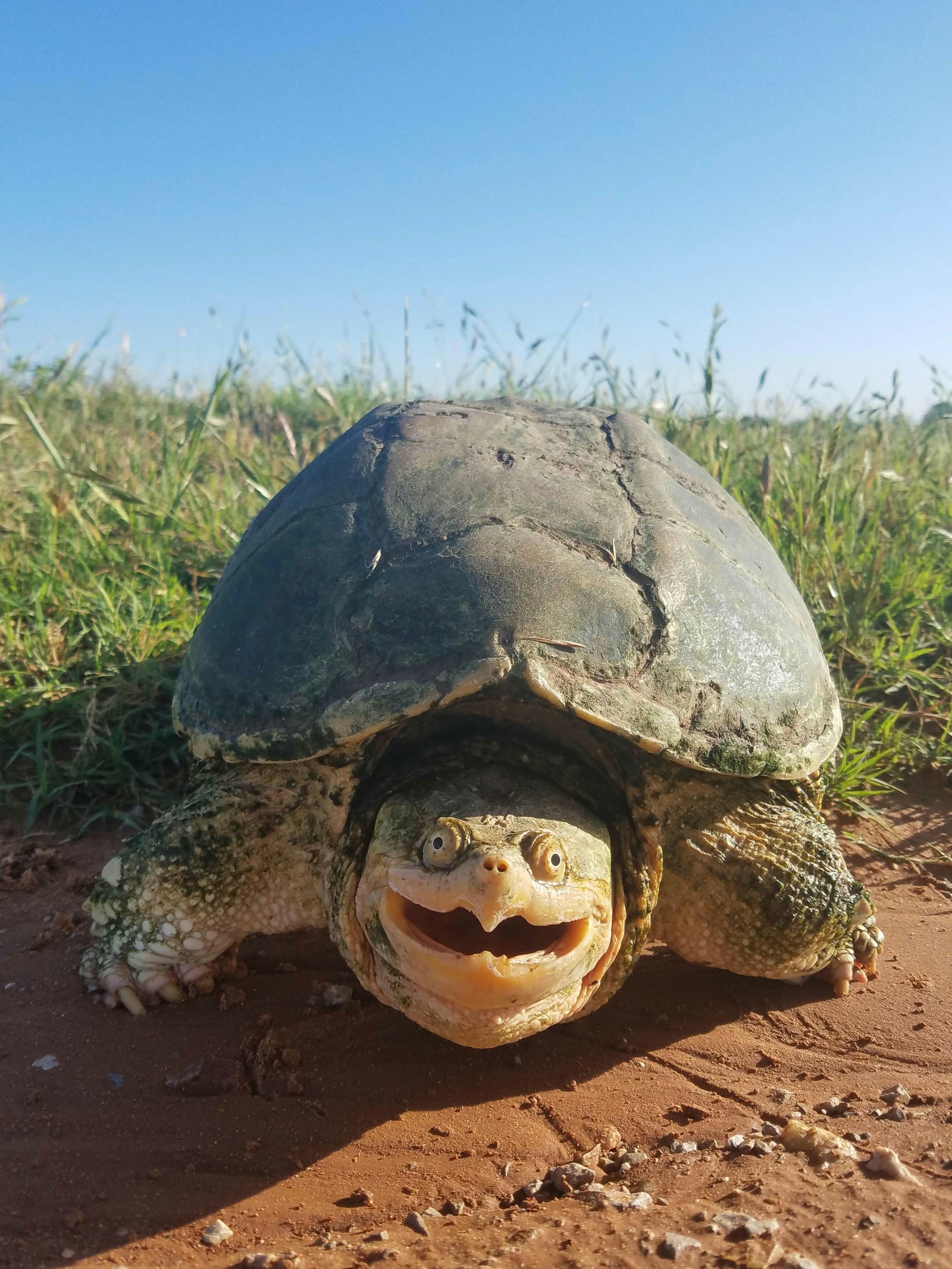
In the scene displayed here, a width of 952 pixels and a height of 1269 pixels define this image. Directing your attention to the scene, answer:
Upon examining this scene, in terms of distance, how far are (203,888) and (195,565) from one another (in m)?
2.44

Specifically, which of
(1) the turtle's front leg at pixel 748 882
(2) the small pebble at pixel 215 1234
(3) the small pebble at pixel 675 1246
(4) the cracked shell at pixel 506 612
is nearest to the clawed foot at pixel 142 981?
(4) the cracked shell at pixel 506 612

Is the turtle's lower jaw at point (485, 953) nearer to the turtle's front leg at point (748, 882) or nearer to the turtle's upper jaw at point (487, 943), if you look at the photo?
the turtle's upper jaw at point (487, 943)

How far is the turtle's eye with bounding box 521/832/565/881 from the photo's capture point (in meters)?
1.83

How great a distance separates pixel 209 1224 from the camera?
178 centimetres

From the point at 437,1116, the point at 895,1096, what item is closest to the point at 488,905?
the point at 437,1116

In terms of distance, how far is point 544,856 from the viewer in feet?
6.01

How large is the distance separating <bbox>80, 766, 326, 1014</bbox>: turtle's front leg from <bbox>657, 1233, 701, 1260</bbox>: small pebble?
4.06 ft

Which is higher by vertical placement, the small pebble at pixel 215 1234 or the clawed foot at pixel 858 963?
the clawed foot at pixel 858 963

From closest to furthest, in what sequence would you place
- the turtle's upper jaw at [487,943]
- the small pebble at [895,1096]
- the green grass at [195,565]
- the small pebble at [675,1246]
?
the small pebble at [675,1246] → the turtle's upper jaw at [487,943] → the small pebble at [895,1096] → the green grass at [195,565]

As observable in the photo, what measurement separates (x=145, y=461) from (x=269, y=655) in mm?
3715

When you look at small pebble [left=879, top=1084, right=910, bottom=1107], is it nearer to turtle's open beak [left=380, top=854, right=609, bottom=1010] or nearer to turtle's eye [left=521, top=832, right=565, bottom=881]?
turtle's open beak [left=380, top=854, right=609, bottom=1010]

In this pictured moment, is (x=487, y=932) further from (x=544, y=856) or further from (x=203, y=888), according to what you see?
(x=203, y=888)

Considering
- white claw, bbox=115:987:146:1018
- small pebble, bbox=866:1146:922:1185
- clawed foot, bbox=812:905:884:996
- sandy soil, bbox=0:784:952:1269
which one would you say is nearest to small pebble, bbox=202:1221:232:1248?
sandy soil, bbox=0:784:952:1269

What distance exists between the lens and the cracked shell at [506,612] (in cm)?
215
